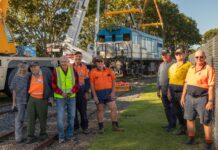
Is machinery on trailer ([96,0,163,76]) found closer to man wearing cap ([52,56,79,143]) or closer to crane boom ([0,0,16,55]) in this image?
crane boom ([0,0,16,55])

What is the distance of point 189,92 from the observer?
7562mm

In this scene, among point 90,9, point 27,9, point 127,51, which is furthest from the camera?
point 90,9

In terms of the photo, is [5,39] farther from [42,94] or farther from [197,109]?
[197,109]

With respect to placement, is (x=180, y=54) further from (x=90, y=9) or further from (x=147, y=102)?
(x=90, y=9)

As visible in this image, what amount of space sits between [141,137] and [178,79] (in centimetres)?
153

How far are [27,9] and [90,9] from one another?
217 inches

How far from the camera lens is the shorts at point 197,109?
23.9 ft

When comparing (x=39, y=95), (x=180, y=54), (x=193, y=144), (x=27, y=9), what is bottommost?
(x=193, y=144)

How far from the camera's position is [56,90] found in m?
8.30

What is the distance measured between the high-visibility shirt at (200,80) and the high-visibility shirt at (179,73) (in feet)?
2.98

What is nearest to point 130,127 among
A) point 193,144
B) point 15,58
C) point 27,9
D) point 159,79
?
point 159,79

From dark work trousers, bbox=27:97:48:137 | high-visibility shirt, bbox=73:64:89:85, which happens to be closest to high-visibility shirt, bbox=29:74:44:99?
dark work trousers, bbox=27:97:48:137

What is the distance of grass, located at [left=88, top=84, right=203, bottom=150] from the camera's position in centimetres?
775

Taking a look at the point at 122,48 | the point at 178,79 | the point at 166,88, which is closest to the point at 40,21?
the point at 122,48
